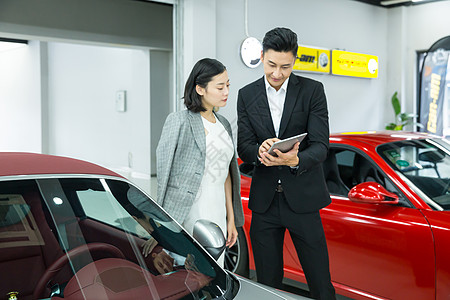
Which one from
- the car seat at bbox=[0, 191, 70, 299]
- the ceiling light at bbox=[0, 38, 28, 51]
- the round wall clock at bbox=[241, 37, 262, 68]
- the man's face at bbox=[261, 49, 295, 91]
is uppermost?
the ceiling light at bbox=[0, 38, 28, 51]

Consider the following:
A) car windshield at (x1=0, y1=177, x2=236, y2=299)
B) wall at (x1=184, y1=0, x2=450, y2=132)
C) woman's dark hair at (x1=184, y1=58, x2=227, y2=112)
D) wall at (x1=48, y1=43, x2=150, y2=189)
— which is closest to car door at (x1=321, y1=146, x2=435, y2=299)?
woman's dark hair at (x1=184, y1=58, x2=227, y2=112)

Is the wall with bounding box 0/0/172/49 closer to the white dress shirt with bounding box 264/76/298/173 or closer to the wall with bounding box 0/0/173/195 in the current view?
the wall with bounding box 0/0/173/195

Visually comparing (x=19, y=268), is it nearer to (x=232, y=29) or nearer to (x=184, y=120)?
(x=184, y=120)

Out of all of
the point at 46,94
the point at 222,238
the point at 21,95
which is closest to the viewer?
the point at 222,238

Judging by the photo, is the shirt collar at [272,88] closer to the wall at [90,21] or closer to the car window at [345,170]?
the car window at [345,170]

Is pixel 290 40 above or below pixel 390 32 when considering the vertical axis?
below

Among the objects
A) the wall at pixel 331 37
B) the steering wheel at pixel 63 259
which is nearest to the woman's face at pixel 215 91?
the steering wheel at pixel 63 259

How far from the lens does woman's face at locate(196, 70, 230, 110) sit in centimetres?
229

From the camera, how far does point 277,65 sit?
2.38 m

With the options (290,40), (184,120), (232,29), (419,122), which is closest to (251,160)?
(184,120)

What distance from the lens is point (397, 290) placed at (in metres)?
2.85

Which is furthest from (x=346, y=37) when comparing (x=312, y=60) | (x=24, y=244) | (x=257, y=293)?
(x=24, y=244)

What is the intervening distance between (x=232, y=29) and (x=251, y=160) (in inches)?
134

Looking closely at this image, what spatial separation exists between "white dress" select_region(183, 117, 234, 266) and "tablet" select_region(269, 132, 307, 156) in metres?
0.25
